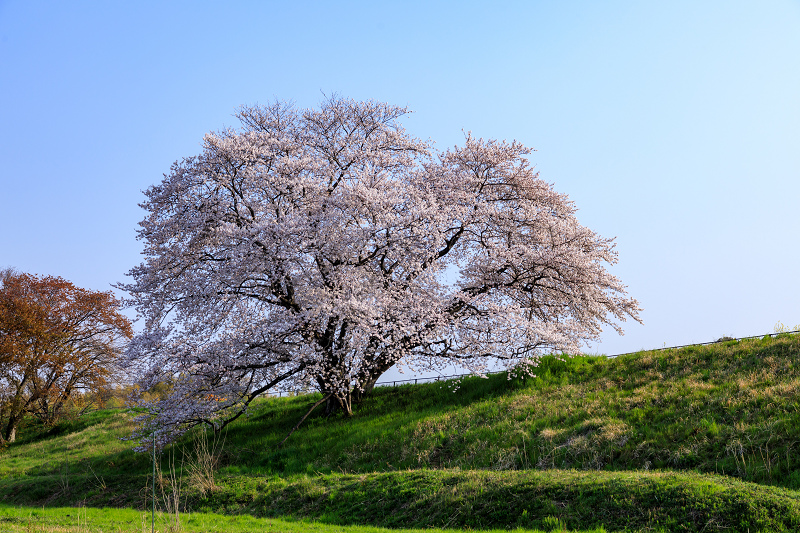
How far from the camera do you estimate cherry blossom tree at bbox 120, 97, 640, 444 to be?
18.5 metres

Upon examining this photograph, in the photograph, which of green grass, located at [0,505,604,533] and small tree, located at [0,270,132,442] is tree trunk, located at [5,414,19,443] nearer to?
small tree, located at [0,270,132,442]

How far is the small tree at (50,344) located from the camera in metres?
32.8

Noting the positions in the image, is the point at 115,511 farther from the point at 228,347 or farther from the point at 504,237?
the point at 504,237

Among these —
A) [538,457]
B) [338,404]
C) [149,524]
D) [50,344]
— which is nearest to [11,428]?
[50,344]

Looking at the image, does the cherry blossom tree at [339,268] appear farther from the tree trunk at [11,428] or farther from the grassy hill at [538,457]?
the tree trunk at [11,428]

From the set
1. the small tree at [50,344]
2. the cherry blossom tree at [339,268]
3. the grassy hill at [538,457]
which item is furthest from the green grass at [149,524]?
the small tree at [50,344]

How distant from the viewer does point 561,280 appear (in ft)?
68.2

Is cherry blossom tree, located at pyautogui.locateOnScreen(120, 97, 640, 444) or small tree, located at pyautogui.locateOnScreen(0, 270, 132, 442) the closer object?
cherry blossom tree, located at pyautogui.locateOnScreen(120, 97, 640, 444)

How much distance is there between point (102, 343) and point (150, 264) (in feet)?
66.7

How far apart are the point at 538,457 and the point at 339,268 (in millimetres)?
8779

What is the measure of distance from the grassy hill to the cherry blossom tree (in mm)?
1852

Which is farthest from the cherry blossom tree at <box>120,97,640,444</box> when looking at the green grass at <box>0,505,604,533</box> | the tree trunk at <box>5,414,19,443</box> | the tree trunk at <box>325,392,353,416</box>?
the tree trunk at <box>5,414,19,443</box>

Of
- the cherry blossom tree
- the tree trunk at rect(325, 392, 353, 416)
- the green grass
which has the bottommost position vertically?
the green grass

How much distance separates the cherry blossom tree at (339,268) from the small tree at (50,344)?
16923 millimetres
